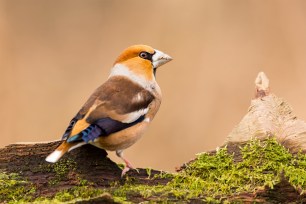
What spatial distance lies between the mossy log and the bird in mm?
88

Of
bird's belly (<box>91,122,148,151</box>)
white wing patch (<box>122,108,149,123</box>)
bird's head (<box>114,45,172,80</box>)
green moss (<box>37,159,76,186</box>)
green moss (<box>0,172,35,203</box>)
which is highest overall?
bird's head (<box>114,45,172,80</box>)

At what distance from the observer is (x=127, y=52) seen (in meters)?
3.19

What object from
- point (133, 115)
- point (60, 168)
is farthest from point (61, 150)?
point (133, 115)

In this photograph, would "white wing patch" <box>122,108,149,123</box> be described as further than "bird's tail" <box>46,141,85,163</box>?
Yes

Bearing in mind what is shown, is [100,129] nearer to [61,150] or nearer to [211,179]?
[61,150]

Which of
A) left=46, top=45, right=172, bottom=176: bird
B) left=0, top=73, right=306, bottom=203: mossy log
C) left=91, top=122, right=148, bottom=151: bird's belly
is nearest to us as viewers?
left=0, top=73, right=306, bottom=203: mossy log

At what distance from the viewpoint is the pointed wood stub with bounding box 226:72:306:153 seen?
2900 mm

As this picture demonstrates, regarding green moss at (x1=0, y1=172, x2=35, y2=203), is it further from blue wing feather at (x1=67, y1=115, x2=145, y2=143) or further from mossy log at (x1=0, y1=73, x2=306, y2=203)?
blue wing feather at (x1=67, y1=115, x2=145, y2=143)

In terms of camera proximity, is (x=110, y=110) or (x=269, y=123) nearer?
(x=110, y=110)

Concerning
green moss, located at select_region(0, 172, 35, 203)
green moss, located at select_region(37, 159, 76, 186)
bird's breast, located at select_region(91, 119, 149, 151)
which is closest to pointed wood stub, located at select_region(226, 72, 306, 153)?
bird's breast, located at select_region(91, 119, 149, 151)

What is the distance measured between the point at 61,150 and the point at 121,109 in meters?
0.40

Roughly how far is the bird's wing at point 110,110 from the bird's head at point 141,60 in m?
0.10

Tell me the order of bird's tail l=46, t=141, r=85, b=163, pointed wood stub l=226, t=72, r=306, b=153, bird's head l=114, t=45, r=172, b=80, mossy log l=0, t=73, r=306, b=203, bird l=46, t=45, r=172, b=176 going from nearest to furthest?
mossy log l=0, t=73, r=306, b=203 → bird's tail l=46, t=141, r=85, b=163 → bird l=46, t=45, r=172, b=176 → pointed wood stub l=226, t=72, r=306, b=153 → bird's head l=114, t=45, r=172, b=80

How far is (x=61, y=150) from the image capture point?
8.25 feet
